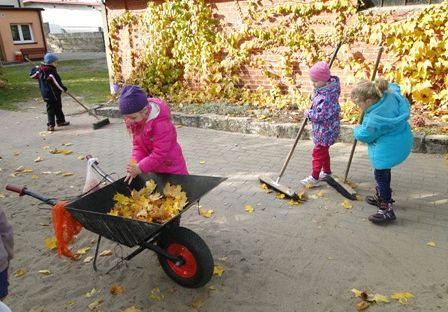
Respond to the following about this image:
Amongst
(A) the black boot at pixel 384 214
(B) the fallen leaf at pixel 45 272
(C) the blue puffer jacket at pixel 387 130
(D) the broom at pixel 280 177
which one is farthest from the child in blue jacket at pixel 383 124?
(B) the fallen leaf at pixel 45 272

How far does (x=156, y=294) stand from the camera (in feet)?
9.87

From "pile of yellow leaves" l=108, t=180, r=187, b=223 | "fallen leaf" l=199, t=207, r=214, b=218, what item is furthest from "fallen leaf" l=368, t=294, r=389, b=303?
"fallen leaf" l=199, t=207, r=214, b=218

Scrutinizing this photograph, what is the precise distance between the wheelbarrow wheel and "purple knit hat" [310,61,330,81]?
228 cm

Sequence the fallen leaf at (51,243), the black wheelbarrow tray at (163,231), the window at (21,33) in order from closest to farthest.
→ 1. the black wheelbarrow tray at (163,231)
2. the fallen leaf at (51,243)
3. the window at (21,33)

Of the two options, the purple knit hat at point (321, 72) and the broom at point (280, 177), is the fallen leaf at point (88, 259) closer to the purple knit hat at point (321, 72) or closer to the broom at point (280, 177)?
the broom at point (280, 177)

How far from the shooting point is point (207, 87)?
842 centimetres

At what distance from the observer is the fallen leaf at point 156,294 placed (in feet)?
9.73

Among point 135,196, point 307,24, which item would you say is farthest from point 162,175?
point 307,24

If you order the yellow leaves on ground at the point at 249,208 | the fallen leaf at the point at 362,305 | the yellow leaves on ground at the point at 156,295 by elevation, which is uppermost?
the yellow leaves on ground at the point at 249,208

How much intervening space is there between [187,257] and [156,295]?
0.43 m

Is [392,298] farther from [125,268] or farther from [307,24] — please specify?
[307,24]

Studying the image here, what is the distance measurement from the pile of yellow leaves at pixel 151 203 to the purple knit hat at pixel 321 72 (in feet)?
6.69

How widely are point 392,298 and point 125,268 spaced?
7.23 feet

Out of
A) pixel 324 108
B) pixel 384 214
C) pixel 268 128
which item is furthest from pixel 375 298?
pixel 268 128
